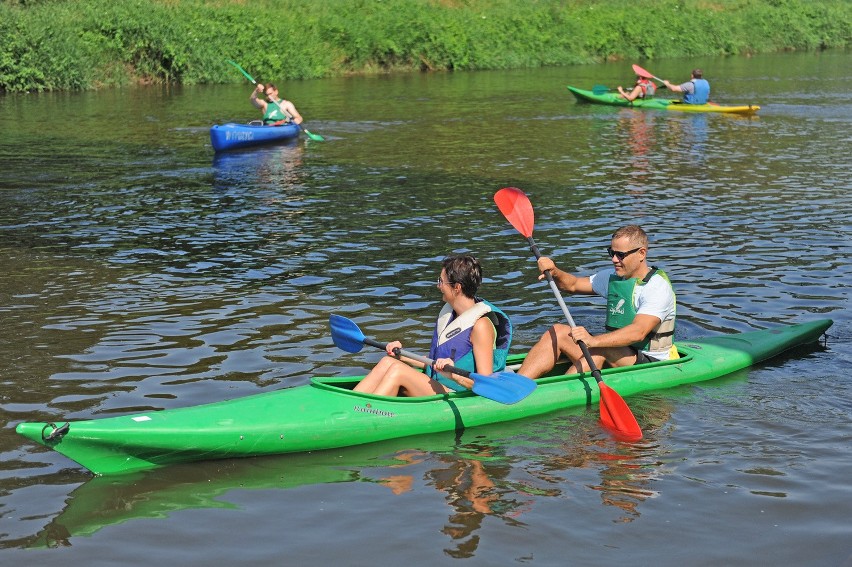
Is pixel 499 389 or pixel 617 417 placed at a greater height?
pixel 499 389

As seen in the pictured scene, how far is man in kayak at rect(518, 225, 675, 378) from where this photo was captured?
7.50 m

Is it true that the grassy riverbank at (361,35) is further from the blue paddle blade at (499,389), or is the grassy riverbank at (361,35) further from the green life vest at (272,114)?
the blue paddle blade at (499,389)

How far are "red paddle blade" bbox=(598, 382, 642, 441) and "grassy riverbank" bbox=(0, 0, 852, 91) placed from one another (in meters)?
23.9

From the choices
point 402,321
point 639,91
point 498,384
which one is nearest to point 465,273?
point 498,384

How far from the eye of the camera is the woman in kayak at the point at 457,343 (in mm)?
6762

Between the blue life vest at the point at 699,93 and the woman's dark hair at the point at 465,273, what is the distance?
19643mm

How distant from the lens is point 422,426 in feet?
22.2

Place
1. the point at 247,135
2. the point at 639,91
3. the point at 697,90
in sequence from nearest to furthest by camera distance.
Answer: the point at 247,135 → the point at 697,90 → the point at 639,91

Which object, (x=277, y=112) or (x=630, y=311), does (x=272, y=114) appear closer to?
(x=277, y=112)

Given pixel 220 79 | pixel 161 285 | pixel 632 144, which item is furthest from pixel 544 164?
pixel 220 79

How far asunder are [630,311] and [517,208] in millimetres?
1688

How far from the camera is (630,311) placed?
25.1 feet

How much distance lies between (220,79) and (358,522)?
27410 millimetres

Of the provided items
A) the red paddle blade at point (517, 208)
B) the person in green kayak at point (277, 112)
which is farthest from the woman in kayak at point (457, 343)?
the person in green kayak at point (277, 112)
